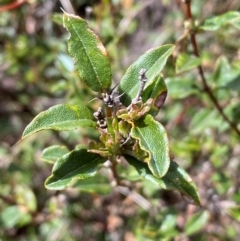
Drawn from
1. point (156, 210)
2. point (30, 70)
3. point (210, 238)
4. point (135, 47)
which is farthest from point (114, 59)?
point (135, 47)

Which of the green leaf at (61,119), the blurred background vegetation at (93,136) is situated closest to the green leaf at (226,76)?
the blurred background vegetation at (93,136)

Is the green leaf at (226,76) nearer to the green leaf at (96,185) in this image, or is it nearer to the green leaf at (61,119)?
the green leaf at (96,185)

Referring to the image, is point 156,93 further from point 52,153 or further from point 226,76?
point 226,76

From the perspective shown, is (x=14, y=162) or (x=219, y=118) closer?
(x=219, y=118)

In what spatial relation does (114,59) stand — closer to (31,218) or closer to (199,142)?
(199,142)

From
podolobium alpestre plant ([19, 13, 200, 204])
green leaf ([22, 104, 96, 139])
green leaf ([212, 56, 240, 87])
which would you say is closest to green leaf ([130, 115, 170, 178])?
podolobium alpestre plant ([19, 13, 200, 204])

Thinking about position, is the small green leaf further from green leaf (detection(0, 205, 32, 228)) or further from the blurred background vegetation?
green leaf (detection(0, 205, 32, 228))

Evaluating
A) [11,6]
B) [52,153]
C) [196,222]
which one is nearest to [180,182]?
[52,153]
